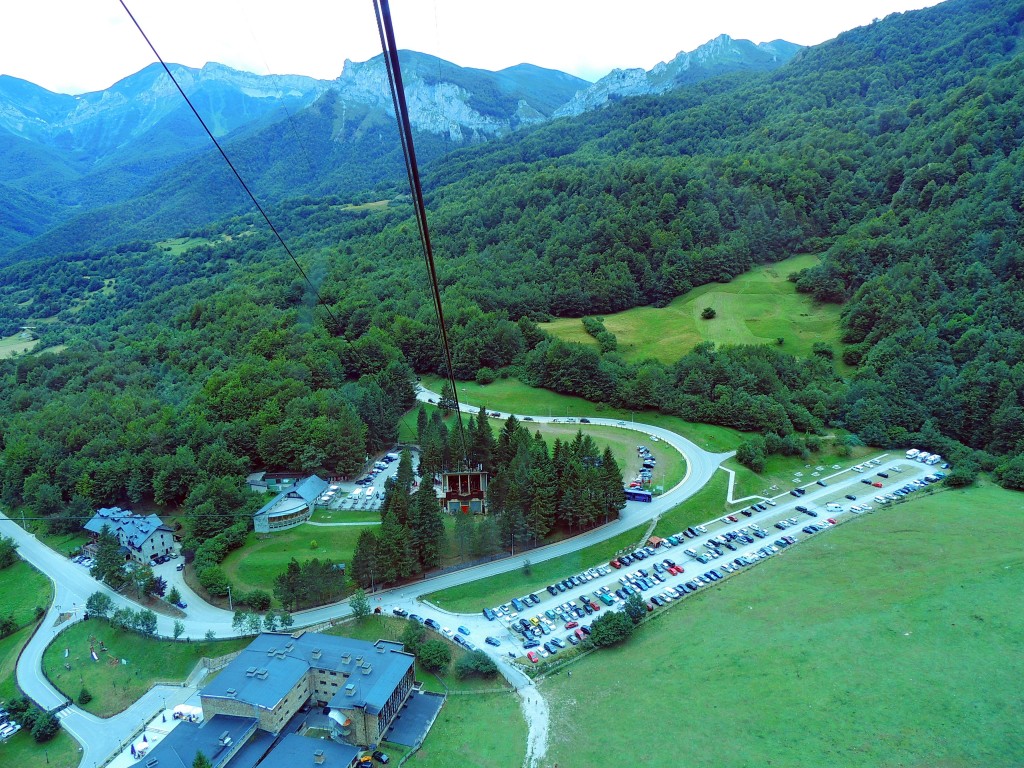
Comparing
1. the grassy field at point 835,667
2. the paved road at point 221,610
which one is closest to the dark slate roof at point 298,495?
the paved road at point 221,610

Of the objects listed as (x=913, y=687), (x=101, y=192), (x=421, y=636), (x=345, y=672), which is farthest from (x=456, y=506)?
(x=101, y=192)

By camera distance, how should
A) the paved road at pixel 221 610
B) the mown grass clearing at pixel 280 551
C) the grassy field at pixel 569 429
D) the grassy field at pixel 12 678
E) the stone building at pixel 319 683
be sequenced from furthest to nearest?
the grassy field at pixel 569 429 < the mown grass clearing at pixel 280 551 < the paved road at pixel 221 610 < the grassy field at pixel 12 678 < the stone building at pixel 319 683

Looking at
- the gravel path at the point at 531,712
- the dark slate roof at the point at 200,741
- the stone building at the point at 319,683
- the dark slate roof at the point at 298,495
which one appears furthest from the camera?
the dark slate roof at the point at 298,495

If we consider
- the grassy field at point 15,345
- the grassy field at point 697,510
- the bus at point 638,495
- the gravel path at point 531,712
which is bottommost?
the grassy field at point 697,510

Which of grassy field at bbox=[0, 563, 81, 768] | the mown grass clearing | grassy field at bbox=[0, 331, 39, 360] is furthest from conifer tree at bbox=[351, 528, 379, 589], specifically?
grassy field at bbox=[0, 331, 39, 360]

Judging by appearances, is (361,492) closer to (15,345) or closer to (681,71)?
(15,345)

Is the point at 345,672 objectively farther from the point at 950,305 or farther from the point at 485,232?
the point at 485,232

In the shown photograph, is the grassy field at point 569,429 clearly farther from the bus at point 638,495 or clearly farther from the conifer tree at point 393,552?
the conifer tree at point 393,552
